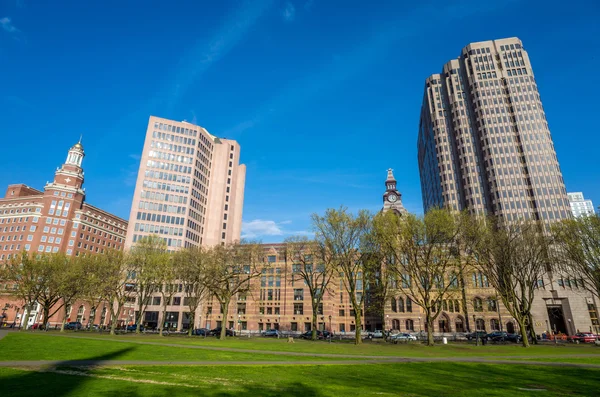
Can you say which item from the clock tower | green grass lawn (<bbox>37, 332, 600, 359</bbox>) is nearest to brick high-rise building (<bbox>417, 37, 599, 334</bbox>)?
the clock tower

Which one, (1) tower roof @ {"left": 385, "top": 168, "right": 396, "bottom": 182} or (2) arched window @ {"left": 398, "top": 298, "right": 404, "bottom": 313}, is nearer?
(2) arched window @ {"left": 398, "top": 298, "right": 404, "bottom": 313}

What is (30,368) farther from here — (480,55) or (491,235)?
(480,55)

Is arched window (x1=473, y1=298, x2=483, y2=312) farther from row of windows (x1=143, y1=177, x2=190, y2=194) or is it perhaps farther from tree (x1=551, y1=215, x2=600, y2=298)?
row of windows (x1=143, y1=177, x2=190, y2=194)

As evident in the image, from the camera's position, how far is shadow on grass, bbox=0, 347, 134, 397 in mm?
13008

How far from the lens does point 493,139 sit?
127 metres

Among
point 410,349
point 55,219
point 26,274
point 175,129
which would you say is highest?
point 175,129

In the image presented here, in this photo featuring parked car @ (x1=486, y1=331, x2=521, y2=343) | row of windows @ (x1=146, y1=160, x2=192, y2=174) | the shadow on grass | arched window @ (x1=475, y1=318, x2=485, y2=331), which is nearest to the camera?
the shadow on grass

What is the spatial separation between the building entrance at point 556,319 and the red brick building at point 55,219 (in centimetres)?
15052

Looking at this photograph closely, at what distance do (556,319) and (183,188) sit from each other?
12532 centimetres

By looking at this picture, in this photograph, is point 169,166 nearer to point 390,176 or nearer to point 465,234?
point 390,176

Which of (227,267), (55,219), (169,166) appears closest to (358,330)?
(227,267)

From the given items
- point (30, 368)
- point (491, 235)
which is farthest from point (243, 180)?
point (30, 368)

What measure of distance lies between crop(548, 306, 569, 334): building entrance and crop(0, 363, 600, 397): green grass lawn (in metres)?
91.0

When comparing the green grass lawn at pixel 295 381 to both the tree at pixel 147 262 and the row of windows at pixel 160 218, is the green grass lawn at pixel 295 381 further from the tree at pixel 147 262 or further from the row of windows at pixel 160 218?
the row of windows at pixel 160 218
